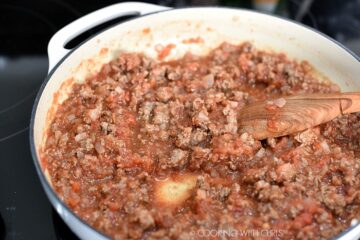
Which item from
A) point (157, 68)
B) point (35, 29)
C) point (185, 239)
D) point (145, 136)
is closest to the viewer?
point (185, 239)

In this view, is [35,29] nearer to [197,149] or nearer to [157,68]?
[157,68]

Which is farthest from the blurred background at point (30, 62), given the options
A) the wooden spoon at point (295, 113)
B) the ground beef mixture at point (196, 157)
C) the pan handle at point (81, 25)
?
the wooden spoon at point (295, 113)

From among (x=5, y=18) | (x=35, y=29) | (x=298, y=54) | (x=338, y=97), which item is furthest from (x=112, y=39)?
(x=338, y=97)

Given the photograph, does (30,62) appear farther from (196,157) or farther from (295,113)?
(295,113)

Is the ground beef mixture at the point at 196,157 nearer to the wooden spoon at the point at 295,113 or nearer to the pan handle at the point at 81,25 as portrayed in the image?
the wooden spoon at the point at 295,113

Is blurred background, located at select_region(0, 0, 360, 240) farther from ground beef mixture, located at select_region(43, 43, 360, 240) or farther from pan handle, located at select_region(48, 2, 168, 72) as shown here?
pan handle, located at select_region(48, 2, 168, 72)
